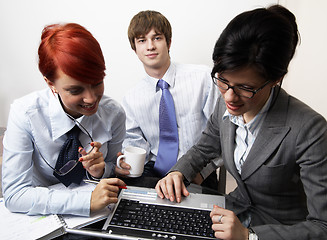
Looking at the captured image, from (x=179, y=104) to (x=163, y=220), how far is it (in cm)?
103

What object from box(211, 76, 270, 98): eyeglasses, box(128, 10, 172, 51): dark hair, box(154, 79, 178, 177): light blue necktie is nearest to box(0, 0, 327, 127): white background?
box(128, 10, 172, 51): dark hair

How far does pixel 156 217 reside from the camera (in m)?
0.92

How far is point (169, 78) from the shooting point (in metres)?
1.87

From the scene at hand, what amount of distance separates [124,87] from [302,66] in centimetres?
135

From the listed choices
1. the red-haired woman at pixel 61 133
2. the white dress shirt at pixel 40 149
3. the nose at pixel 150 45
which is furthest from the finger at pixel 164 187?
the nose at pixel 150 45

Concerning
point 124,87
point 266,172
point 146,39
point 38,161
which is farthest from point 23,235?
point 124,87

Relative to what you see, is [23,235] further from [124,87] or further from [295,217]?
[124,87]

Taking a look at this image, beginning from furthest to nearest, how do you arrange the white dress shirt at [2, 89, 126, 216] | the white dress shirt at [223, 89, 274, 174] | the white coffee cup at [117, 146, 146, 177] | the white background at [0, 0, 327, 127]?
the white background at [0, 0, 327, 127], the white coffee cup at [117, 146, 146, 177], the white dress shirt at [223, 89, 274, 174], the white dress shirt at [2, 89, 126, 216]

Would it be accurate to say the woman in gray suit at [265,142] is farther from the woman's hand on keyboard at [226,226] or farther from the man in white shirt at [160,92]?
the man in white shirt at [160,92]

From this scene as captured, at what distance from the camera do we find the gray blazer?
89 cm

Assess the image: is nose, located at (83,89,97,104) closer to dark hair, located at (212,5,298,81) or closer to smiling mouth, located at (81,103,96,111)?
smiling mouth, located at (81,103,96,111)

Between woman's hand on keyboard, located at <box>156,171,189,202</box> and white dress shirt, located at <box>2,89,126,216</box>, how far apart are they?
254 millimetres

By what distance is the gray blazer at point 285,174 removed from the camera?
0.89 m

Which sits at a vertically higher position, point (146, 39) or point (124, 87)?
point (146, 39)
